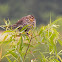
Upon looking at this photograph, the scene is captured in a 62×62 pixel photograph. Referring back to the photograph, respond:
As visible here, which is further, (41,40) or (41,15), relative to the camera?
(41,15)

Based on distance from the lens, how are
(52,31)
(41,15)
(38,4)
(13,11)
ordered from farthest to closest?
(38,4) → (13,11) → (41,15) → (52,31)

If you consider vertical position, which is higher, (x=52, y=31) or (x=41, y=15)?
(x=41, y=15)

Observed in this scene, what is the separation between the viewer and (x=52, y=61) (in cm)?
100

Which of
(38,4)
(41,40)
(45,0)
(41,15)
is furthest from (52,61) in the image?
(45,0)

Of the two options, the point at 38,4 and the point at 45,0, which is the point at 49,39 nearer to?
the point at 38,4

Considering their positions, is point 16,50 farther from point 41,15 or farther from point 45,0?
point 45,0

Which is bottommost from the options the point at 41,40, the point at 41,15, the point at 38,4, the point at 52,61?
the point at 52,61

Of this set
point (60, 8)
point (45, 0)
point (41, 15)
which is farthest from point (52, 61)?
point (45, 0)

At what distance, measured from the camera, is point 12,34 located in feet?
3.02

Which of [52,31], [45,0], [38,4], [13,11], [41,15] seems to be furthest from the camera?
[45,0]

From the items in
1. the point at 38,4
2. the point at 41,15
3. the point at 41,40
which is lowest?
the point at 41,40

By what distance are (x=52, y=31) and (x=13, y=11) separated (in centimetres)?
1234

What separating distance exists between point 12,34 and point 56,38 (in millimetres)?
212

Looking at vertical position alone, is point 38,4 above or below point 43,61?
above
